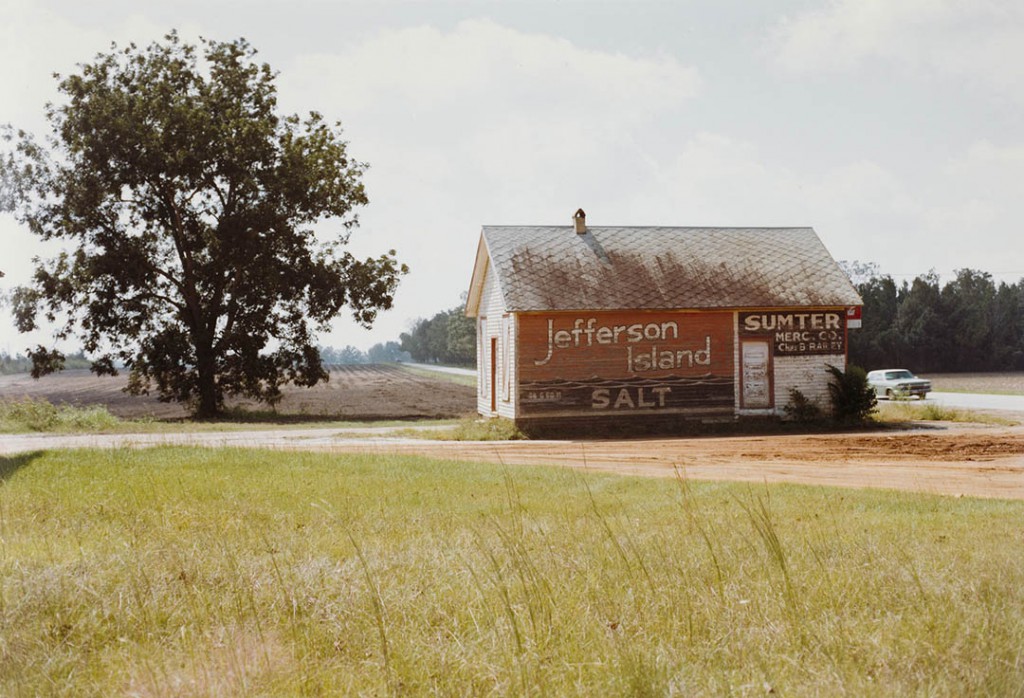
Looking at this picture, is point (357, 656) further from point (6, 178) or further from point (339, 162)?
point (6, 178)

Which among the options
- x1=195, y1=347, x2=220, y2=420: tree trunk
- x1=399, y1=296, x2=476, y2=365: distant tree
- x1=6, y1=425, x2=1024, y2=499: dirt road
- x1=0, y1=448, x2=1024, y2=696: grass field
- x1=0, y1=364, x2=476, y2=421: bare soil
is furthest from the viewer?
x1=399, y1=296, x2=476, y2=365: distant tree

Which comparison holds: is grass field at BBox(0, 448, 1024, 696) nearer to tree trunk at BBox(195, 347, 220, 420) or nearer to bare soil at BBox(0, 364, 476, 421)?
tree trunk at BBox(195, 347, 220, 420)

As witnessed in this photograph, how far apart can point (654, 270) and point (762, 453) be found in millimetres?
9994

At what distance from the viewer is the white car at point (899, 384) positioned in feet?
146

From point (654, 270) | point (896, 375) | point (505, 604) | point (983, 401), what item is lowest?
point (505, 604)

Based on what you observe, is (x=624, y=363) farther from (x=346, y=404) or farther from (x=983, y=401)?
(x=346, y=404)

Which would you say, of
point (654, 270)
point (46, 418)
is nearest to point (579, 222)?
point (654, 270)

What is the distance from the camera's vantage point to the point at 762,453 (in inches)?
758

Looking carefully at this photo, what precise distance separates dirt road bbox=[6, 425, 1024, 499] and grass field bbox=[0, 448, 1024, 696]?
423 centimetres

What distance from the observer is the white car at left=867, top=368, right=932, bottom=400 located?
44562 millimetres

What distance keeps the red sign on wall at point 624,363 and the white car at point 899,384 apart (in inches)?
757

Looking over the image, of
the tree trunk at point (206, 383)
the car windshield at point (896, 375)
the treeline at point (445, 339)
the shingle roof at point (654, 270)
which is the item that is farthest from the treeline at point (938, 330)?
the tree trunk at point (206, 383)

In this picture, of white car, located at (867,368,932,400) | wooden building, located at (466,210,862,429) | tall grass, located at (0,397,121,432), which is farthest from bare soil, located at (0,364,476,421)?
white car, located at (867,368,932,400)


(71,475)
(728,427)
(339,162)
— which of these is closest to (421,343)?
(339,162)
